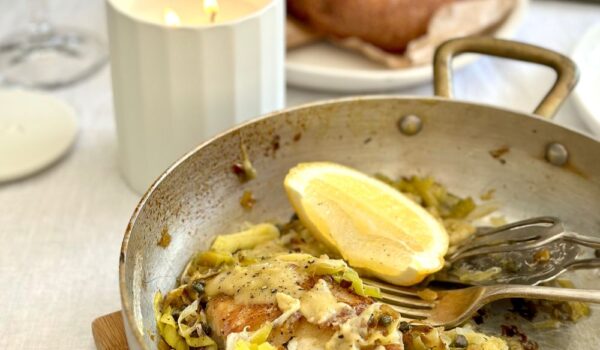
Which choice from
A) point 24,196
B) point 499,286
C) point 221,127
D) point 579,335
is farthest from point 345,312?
point 24,196

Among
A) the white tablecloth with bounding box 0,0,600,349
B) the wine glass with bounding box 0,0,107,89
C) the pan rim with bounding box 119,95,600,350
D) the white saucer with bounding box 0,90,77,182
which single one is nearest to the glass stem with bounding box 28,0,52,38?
the wine glass with bounding box 0,0,107,89

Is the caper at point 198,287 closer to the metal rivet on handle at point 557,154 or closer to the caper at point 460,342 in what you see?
the caper at point 460,342

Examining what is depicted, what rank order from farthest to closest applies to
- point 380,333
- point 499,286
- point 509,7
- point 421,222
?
1. point 509,7
2. point 421,222
3. point 499,286
4. point 380,333

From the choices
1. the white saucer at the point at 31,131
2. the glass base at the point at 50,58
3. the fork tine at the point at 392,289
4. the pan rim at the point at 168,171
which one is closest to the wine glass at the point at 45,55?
the glass base at the point at 50,58

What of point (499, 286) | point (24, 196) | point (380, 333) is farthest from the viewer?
point (24, 196)

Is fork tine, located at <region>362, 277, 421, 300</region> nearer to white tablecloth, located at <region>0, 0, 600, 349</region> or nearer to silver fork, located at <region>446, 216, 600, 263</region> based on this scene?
silver fork, located at <region>446, 216, 600, 263</region>

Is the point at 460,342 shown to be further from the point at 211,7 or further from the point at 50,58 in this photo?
the point at 50,58

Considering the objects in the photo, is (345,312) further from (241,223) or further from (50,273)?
(50,273)
